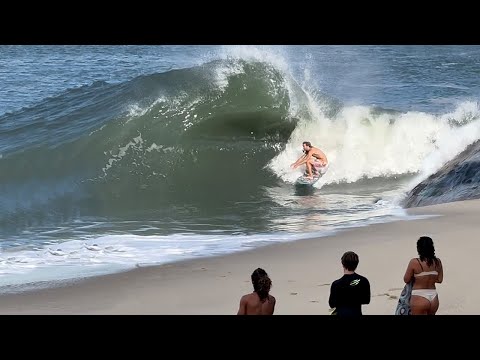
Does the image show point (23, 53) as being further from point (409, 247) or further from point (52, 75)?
point (409, 247)

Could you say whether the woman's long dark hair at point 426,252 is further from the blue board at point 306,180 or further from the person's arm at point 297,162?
the person's arm at point 297,162

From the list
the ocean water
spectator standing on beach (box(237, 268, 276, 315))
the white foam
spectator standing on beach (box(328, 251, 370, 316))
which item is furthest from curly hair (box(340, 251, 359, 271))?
the white foam

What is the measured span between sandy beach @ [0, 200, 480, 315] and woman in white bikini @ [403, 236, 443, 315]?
1.04 m

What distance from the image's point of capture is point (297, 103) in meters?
17.5

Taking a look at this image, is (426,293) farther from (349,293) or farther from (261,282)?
(261,282)

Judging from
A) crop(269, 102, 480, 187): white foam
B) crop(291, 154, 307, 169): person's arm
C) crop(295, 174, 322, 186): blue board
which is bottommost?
crop(295, 174, 322, 186): blue board

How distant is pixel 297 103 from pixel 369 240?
357 inches

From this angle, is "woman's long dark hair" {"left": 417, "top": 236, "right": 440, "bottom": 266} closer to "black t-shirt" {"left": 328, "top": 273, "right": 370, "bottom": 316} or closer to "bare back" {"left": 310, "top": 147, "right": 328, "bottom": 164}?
"black t-shirt" {"left": 328, "top": 273, "right": 370, "bottom": 316}

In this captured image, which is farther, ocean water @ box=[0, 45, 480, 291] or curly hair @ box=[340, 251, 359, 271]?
ocean water @ box=[0, 45, 480, 291]

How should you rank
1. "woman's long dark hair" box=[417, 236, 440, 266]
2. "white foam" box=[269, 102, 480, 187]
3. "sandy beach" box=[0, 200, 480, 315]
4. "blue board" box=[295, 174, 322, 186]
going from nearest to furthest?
"woman's long dark hair" box=[417, 236, 440, 266] < "sandy beach" box=[0, 200, 480, 315] < "blue board" box=[295, 174, 322, 186] < "white foam" box=[269, 102, 480, 187]

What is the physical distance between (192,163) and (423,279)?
10396mm

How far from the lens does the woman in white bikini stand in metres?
5.16

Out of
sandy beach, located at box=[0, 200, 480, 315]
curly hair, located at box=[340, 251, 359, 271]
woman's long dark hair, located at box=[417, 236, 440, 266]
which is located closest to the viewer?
curly hair, located at box=[340, 251, 359, 271]
